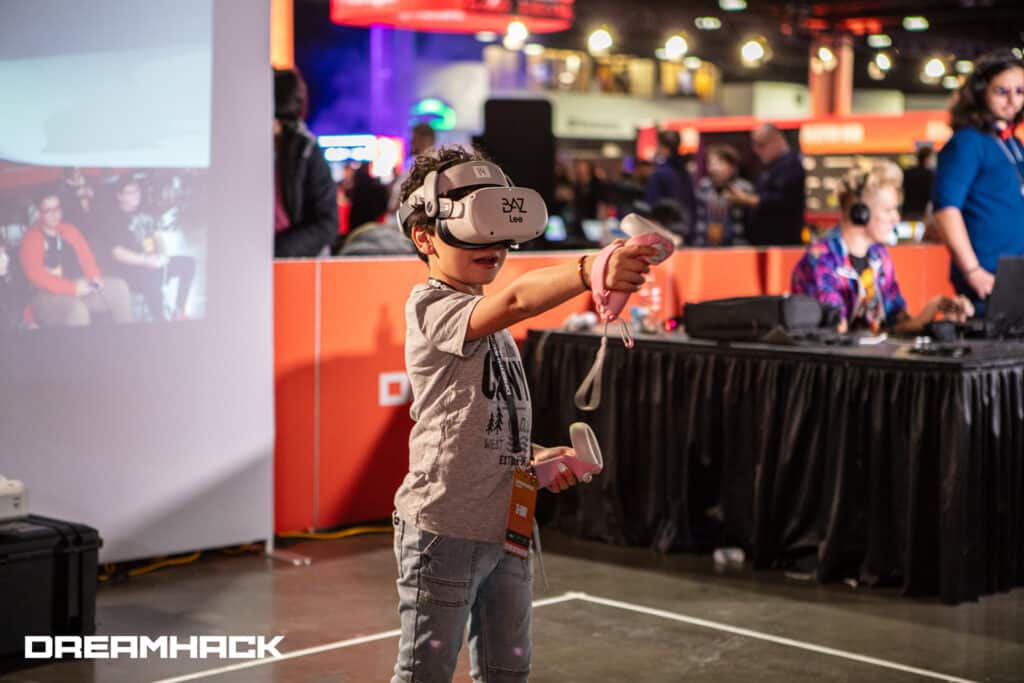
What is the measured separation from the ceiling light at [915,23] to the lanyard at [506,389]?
17.9m

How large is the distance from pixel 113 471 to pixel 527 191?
9.02ft

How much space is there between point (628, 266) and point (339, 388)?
3.59 meters

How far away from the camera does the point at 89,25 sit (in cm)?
468

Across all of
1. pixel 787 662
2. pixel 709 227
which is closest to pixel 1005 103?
pixel 787 662

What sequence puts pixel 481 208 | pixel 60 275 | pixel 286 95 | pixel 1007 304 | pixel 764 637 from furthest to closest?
1. pixel 286 95
2. pixel 1007 304
3. pixel 60 275
4. pixel 764 637
5. pixel 481 208

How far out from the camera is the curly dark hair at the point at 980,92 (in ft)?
17.5

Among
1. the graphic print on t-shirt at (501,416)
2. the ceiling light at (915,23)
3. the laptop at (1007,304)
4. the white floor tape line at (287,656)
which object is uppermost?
the ceiling light at (915,23)

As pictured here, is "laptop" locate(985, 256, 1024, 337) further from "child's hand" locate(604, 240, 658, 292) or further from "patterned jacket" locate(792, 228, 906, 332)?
"child's hand" locate(604, 240, 658, 292)

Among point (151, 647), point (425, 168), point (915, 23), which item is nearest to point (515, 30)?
point (915, 23)

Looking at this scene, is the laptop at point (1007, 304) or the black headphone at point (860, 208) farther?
the black headphone at point (860, 208)

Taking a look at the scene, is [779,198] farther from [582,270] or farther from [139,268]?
[582,270]

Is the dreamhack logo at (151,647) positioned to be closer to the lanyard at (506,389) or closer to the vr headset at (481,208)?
the lanyard at (506,389)

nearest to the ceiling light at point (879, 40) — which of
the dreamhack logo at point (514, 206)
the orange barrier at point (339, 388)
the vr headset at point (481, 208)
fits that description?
the orange barrier at point (339, 388)

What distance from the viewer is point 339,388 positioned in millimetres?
5598
